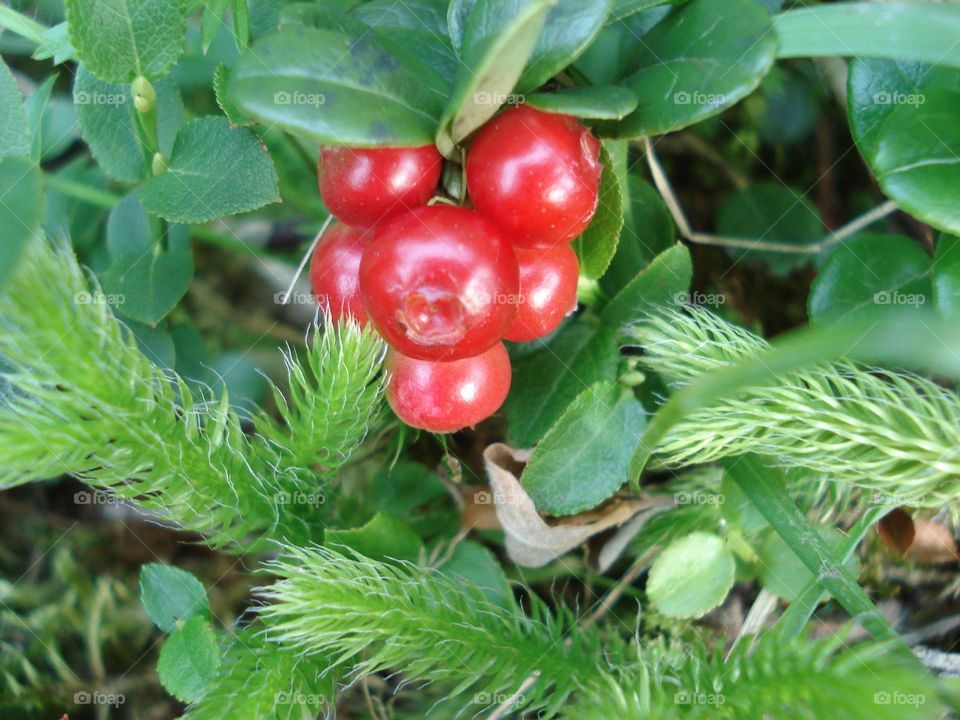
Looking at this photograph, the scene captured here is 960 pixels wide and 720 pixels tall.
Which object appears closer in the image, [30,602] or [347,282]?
[347,282]

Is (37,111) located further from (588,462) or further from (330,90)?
(588,462)

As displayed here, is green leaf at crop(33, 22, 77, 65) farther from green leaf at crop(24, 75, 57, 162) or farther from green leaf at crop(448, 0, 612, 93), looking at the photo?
green leaf at crop(448, 0, 612, 93)

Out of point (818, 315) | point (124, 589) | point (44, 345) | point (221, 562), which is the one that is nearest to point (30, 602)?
point (124, 589)

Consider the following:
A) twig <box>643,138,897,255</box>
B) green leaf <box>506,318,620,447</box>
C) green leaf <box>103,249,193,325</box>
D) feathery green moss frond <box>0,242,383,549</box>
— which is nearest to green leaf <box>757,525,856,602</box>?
green leaf <box>506,318,620,447</box>

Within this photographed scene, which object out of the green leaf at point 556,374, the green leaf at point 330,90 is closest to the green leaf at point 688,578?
the green leaf at point 556,374

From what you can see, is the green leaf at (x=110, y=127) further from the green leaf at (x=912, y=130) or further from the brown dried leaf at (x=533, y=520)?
the green leaf at (x=912, y=130)

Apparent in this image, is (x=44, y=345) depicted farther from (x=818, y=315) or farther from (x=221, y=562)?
(x=818, y=315)
